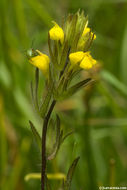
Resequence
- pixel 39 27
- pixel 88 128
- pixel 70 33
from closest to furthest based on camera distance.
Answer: pixel 70 33
pixel 88 128
pixel 39 27

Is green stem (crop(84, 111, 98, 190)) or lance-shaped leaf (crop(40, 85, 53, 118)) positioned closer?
lance-shaped leaf (crop(40, 85, 53, 118))

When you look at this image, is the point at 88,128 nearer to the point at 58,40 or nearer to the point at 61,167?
the point at 61,167

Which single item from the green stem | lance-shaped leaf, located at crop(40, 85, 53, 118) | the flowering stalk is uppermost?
the flowering stalk

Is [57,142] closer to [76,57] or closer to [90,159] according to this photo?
[76,57]

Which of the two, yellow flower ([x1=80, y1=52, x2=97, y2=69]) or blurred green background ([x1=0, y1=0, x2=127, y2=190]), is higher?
yellow flower ([x1=80, y1=52, x2=97, y2=69])

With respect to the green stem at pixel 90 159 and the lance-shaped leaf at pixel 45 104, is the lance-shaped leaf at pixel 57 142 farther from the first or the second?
the green stem at pixel 90 159

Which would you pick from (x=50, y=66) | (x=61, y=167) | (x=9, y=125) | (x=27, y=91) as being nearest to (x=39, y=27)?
(x=27, y=91)

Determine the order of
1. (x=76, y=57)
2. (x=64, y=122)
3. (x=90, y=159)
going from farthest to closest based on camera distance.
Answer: (x=64, y=122) → (x=90, y=159) → (x=76, y=57)

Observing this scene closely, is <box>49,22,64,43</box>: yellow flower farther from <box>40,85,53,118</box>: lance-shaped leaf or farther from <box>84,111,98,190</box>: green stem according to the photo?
<box>84,111,98,190</box>: green stem

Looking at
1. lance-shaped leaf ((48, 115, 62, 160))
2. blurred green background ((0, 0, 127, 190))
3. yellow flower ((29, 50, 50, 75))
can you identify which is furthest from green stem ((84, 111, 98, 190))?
yellow flower ((29, 50, 50, 75))

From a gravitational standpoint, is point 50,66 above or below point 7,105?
above

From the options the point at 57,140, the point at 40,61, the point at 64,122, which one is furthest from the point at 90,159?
the point at 40,61
